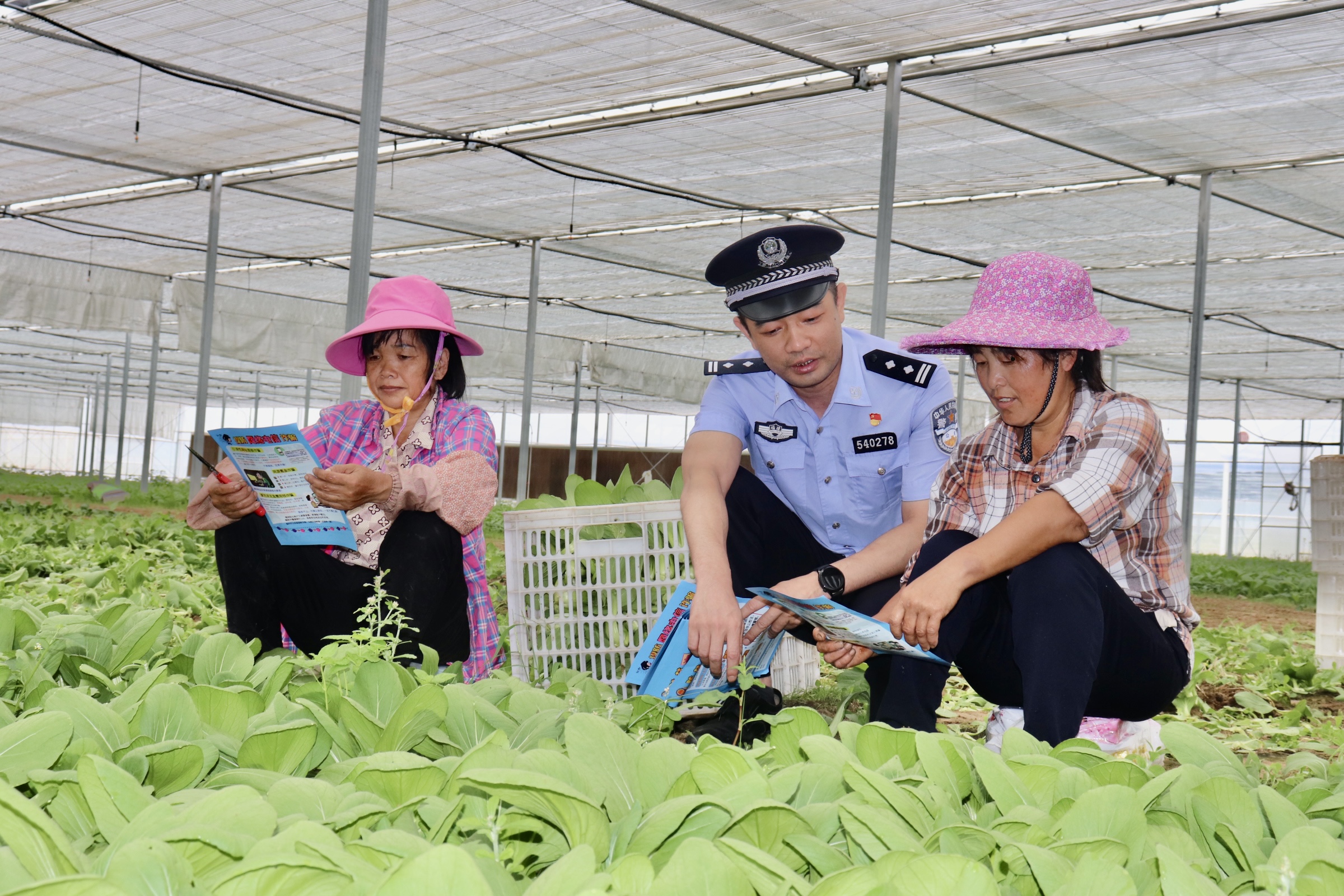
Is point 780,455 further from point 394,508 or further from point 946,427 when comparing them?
point 394,508

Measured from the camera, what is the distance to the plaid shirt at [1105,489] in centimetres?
194

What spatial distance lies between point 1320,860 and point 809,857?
1.40 ft

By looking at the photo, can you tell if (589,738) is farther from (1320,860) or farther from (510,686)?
(1320,860)

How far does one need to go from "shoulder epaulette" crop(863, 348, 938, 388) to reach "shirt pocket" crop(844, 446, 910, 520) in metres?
0.16

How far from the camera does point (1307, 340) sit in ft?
43.5

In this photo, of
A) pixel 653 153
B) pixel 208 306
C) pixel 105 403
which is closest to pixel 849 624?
pixel 653 153

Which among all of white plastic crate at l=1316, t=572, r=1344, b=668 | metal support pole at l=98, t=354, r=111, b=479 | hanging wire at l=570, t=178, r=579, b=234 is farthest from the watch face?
metal support pole at l=98, t=354, r=111, b=479

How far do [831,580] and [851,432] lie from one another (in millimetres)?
428

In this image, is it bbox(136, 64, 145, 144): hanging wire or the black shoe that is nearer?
the black shoe

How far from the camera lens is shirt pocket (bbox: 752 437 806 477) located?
8.73 feet

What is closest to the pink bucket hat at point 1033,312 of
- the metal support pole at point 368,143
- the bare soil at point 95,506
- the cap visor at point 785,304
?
the cap visor at point 785,304

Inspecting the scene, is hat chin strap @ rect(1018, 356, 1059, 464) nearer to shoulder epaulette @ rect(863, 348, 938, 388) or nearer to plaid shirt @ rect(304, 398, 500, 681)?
shoulder epaulette @ rect(863, 348, 938, 388)

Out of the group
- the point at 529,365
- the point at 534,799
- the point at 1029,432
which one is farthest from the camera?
the point at 529,365

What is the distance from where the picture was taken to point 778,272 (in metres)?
2.32
